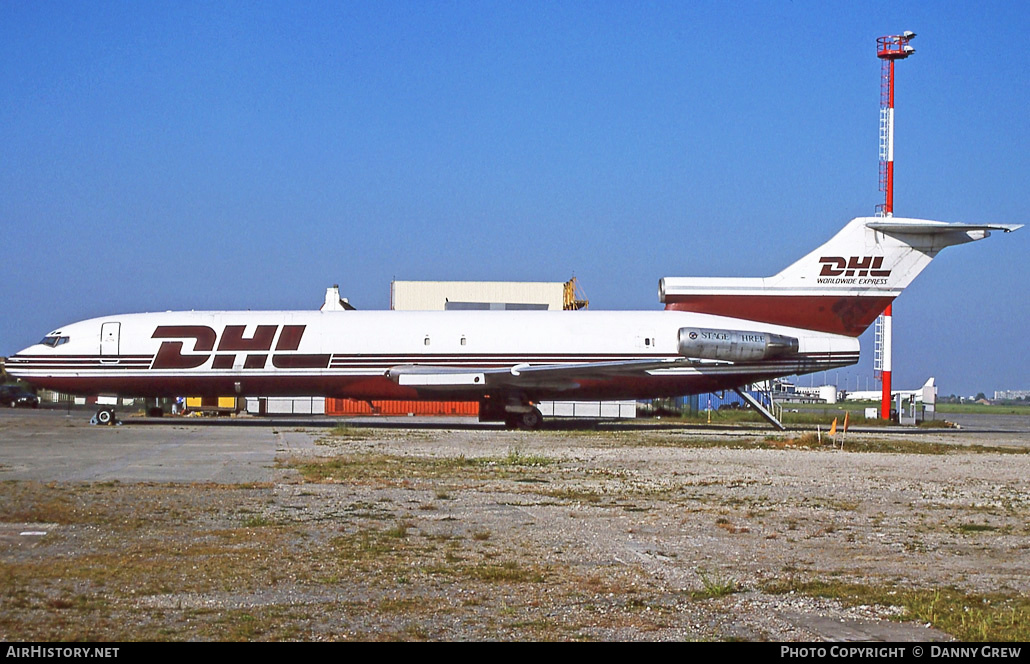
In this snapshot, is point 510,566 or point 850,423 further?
point 850,423

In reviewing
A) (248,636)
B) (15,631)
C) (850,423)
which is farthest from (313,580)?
(850,423)

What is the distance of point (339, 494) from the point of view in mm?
14156

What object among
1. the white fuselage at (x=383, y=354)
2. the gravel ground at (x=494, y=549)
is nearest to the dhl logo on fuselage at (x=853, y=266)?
the white fuselage at (x=383, y=354)

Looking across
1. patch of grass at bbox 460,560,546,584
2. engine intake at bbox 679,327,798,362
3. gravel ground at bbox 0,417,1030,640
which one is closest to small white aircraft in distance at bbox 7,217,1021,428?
engine intake at bbox 679,327,798,362

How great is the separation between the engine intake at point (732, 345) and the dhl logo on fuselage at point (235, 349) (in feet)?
42.1

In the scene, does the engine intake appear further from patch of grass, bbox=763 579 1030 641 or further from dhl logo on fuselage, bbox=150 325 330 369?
patch of grass, bbox=763 579 1030 641

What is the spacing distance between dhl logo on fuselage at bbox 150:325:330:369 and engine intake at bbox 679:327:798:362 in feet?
42.1

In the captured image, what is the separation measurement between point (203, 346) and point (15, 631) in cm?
2949

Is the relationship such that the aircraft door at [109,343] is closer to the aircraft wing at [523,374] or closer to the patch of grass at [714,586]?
the aircraft wing at [523,374]

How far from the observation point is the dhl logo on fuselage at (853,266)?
34.0 m

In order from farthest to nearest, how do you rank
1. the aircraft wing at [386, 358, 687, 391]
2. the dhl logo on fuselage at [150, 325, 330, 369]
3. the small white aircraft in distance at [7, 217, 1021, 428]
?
the dhl logo on fuselage at [150, 325, 330, 369]
the small white aircraft in distance at [7, 217, 1021, 428]
the aircraft wing at [386, 358, 687, 391]

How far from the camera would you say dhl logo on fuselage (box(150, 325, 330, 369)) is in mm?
34375
